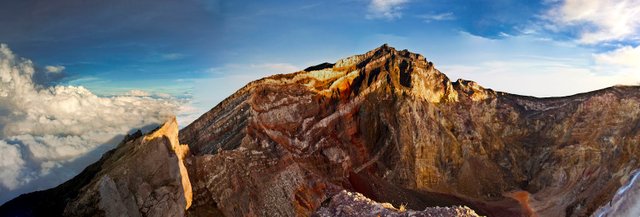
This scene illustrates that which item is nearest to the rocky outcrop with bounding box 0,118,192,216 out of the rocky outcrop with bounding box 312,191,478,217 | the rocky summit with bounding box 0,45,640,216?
the rocky summit with bounding box 0,45,640,216

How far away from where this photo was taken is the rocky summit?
37.0 m

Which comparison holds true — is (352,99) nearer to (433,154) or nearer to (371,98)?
(371,98)

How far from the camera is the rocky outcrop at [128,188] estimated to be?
107 feet

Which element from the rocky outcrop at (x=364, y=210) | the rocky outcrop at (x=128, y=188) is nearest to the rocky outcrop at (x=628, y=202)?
the rocky outcrop at (x=364, y=210)

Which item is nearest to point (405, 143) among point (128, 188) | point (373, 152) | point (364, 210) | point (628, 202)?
point (373, 152)

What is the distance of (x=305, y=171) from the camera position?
179 ft

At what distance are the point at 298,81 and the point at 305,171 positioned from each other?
1626 centimetres

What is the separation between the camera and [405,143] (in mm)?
70688

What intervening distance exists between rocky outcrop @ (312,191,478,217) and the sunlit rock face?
28994 millimetres

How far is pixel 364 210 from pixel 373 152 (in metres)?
54.1

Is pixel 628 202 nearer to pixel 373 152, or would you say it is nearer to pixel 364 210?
pixel 364 210

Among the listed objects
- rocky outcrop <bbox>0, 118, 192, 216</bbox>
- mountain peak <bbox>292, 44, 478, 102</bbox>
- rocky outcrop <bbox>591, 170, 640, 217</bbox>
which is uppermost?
mountain peak <bbox>292, 44, 478, 102</bbox>

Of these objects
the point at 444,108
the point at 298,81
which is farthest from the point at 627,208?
the point at 444,108

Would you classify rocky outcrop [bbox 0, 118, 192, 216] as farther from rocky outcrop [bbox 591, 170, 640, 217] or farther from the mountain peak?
the mountain peak
